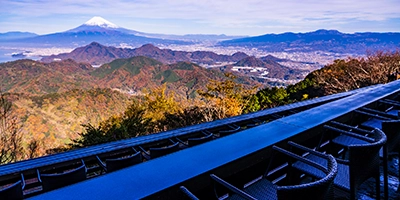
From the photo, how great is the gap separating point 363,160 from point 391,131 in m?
0.57

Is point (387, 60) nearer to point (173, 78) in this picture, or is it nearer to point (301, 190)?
point (301, 190)

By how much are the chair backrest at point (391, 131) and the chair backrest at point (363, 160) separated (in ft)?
1.00

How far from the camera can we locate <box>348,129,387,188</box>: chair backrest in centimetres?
142

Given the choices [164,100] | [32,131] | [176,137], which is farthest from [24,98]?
[176,137]

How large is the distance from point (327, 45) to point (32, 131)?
150 metres

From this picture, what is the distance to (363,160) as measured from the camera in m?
1.46

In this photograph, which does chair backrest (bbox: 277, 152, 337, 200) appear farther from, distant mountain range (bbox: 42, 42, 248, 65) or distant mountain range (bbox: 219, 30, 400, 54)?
distant mountain range (bbox: 42, 42, 248, 65)

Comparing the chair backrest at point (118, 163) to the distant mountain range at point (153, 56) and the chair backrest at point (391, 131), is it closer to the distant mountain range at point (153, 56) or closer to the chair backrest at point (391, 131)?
the chair backrest at point (391, 131)

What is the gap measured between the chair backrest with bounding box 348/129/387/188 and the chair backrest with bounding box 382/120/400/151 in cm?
30

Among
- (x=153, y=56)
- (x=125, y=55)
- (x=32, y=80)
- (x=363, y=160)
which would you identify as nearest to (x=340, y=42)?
(x=153, y=56)

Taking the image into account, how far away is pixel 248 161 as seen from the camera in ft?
5.41

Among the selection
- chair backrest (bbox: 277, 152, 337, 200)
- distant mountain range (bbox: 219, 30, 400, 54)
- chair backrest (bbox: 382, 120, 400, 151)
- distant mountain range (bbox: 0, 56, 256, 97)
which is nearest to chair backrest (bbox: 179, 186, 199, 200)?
chair backrest (bbox: 277, 152, 337, 200)

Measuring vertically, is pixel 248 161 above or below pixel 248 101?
above

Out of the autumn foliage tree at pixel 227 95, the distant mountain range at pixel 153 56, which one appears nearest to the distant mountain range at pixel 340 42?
the distant mountain range at pixel 153 56
